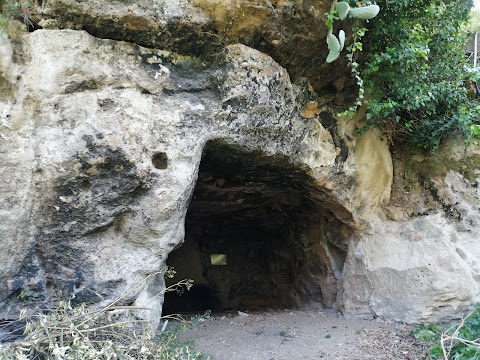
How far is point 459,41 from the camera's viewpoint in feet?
10.4

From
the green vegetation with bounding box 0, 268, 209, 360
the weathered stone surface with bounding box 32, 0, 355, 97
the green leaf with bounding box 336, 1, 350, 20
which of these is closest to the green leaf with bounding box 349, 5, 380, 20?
the green leaf with bounding box 336, 1, 350, 20

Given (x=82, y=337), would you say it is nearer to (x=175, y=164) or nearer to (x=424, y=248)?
(x=175, y=164)

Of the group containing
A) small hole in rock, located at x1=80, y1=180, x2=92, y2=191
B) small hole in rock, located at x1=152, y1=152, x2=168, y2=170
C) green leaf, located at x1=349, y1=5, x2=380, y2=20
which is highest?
green leaf, located at x1=349, y1=5, x2=380, y2=20

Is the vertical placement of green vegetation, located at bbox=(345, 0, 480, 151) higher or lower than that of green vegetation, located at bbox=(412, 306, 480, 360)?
higher

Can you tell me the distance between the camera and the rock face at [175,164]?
2094 mm

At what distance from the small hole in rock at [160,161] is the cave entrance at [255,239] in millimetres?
429

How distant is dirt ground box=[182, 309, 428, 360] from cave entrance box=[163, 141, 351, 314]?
2.20ft

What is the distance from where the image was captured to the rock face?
6.87ft

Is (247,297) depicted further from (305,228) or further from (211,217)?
(305,228)

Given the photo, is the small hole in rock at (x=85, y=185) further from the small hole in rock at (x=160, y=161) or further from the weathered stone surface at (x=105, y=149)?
the small hole in rock at (x=160, y=161)

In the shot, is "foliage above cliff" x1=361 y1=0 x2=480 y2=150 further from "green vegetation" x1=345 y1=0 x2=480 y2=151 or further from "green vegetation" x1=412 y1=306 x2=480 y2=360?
"green vegetation" x1=412 y1=306 x2=480 y2=360

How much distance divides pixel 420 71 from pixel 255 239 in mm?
3356

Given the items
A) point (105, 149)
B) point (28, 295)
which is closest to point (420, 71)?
point (105, 149)

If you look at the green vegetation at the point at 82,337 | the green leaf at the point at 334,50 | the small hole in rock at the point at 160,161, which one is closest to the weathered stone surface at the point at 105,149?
the small hole in rock at the point at 160,161
